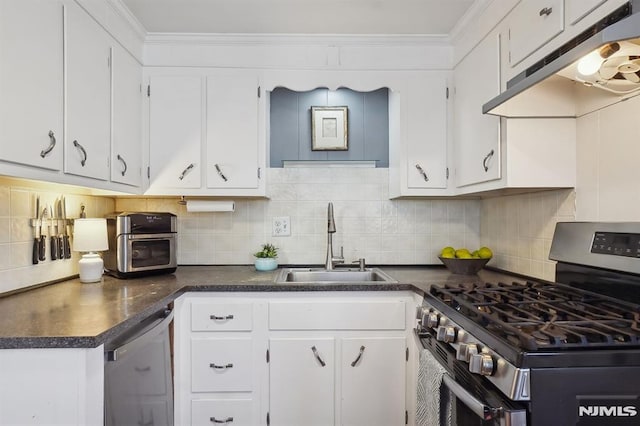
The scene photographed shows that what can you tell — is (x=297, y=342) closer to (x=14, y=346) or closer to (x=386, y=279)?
(x=386, y=279)

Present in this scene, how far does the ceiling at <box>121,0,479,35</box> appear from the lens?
192 cm

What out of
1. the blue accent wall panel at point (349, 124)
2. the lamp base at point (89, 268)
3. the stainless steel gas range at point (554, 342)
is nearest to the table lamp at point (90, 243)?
the lamp base at point (89, 268)

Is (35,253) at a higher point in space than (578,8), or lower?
lower

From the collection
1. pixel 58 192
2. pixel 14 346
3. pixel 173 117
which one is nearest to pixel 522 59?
pixel 173 117

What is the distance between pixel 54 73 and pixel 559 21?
1.84m

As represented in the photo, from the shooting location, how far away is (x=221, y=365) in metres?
1.86

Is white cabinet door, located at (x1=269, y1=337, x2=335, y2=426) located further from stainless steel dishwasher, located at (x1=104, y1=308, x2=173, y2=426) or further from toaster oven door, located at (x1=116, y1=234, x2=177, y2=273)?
toaster oven door, located at (x1=116, y1=234, x2=177, y2=273)

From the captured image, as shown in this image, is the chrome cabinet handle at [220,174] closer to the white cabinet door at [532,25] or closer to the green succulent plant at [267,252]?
the green succulent plant at [267,252]

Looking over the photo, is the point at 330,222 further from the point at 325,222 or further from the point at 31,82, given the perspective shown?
the point at 31,82

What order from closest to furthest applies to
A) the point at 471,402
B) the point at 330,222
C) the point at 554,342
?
the point at 554,342 → the point at 471,402 → the point at 330,222

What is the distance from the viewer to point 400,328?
6.27 ft

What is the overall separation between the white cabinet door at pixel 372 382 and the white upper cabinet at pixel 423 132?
92 centimetres

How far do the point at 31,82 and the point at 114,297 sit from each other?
0.85 meters

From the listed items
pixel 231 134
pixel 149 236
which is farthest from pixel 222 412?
pixel 231 134
